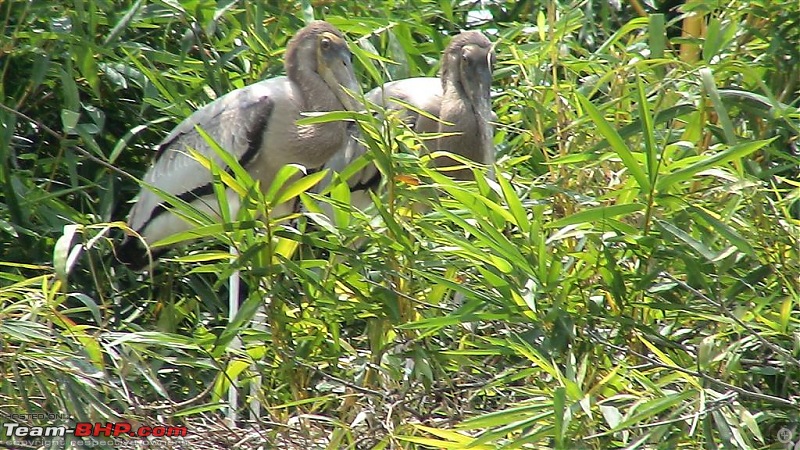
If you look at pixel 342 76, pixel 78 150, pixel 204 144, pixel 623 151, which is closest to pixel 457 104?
pixel 342 76

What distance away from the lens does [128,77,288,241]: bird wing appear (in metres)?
4.18

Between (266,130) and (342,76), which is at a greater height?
(342,76)

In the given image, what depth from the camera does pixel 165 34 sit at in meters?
4.14

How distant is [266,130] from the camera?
4.30m

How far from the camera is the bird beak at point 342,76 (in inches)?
165

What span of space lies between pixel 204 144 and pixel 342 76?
461 millimetres

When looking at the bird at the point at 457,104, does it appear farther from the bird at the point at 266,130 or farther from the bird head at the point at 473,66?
the bird at the point at 266,130

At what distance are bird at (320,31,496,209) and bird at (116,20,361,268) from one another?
10cm

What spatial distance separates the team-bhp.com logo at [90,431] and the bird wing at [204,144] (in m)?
1.27

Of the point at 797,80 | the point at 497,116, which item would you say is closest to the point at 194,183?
the point at 497,116

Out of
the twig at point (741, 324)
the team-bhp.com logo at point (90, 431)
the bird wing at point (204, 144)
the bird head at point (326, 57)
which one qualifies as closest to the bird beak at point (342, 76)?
the bird head at point (326, 57)

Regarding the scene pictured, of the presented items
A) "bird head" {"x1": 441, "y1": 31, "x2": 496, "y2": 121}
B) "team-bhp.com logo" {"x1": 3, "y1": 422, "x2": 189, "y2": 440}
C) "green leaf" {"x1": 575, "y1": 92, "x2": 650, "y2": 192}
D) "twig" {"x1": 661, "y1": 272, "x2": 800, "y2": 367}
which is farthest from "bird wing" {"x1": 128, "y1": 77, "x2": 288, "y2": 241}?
"twig" {"x1": 661, "y1": 272, "x2": 800, "y2": 367}

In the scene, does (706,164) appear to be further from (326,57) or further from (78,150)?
(78,150)

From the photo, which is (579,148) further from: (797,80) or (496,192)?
(797,80)
